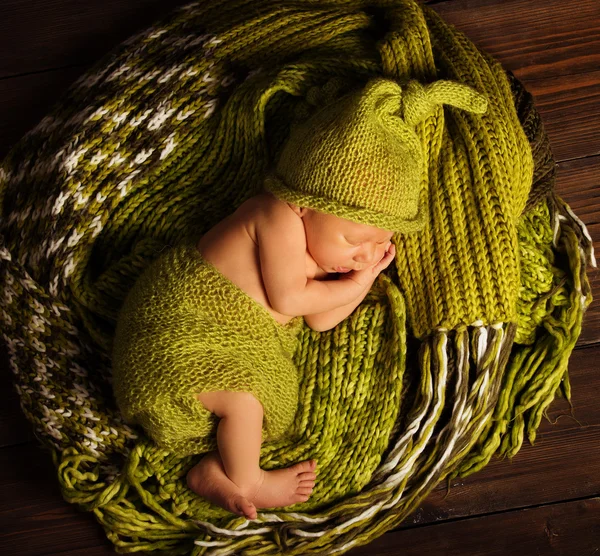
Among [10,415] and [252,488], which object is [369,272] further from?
[10,415]

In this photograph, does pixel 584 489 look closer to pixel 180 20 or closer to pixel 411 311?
pixel 411 311

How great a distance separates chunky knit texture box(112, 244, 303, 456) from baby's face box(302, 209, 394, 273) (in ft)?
0.46

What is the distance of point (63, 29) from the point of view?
146cm

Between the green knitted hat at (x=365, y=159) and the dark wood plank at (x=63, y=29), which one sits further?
the dark wood plank at (x=63, y=29)

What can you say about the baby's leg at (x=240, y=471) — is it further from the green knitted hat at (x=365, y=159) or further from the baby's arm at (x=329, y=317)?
the green knitted hat at (x=365, y=159)

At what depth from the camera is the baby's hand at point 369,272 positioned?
1127 millimetres

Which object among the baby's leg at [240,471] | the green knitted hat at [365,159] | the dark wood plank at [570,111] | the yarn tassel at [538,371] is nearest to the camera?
the green knitted hat at [365,159]

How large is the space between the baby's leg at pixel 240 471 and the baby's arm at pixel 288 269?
17cm

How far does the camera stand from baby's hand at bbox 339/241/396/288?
113cm

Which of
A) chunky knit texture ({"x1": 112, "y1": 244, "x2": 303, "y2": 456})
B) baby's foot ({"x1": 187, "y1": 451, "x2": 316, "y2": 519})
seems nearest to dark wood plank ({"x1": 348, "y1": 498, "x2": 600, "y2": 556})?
baby's foot ({"x1": 187, "y1": 451, "x2": 316, "y2": 519})

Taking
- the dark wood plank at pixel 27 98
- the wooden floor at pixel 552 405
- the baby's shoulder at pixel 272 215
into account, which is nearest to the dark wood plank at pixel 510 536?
the wooden floor at pixel 552 405

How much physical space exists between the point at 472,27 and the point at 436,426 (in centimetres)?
84

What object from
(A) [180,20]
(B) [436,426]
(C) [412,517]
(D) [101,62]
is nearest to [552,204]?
(B) [436,426]

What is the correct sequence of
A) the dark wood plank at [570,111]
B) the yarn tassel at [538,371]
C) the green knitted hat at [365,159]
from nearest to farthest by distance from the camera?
1. the green knitted hat at [365,159]
2. the yarn tassel at [538,371]
3. the dark wood plank at [570,111]
